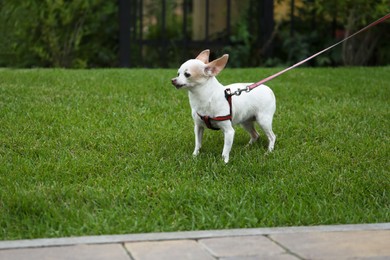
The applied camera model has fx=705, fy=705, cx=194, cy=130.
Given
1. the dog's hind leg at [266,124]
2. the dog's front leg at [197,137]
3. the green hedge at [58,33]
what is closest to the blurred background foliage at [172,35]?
the green hedge at [58,33]

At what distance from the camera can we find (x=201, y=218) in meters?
4.16

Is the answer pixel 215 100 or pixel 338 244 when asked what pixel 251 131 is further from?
pixel 338 244

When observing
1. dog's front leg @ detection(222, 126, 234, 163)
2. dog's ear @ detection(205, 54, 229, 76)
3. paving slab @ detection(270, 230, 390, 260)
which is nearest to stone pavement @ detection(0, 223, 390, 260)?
paving slab @ detection(270, 230, 390, 260)

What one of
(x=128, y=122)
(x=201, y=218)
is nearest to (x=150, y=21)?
(x=128, y=122)

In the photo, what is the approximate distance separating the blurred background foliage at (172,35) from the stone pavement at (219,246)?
335 inches

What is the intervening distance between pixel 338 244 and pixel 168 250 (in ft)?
2.90

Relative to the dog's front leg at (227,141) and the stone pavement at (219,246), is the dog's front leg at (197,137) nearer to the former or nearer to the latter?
the dog's front leg at (227,141)

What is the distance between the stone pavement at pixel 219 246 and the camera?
3387 millimetres

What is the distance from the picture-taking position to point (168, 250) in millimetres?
3480

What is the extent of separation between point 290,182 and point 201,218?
3.41 ft

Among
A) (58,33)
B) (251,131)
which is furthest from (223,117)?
(58,33)

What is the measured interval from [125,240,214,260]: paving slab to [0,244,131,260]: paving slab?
63mm

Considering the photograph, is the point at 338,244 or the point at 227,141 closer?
the point at 338,244

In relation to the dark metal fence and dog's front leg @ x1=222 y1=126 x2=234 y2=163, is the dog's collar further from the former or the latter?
the dark metal fence
